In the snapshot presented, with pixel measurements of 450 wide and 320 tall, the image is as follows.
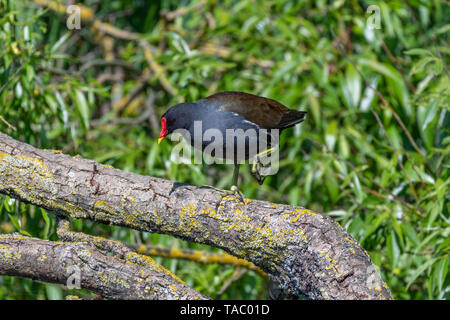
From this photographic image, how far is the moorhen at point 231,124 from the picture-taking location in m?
2.39

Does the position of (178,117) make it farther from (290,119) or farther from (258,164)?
(290,119)

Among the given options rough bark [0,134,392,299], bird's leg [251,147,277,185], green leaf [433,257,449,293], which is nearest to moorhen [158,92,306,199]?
bird's leg [251,147,277,185]

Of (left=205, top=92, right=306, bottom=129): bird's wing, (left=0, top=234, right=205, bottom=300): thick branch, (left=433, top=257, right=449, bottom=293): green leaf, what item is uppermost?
(left=205, top=92, right=306, bottom=129): bird's wing

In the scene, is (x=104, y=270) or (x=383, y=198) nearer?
(x=104, y=270)

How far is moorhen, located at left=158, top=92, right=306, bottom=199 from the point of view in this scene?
239 cm

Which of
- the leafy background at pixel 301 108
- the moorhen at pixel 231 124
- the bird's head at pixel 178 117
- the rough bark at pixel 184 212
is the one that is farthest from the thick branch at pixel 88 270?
the bird's head at pixel 178 117

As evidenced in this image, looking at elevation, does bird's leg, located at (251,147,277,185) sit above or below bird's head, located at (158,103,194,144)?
below

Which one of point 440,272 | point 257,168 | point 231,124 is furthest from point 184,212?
point 440,272

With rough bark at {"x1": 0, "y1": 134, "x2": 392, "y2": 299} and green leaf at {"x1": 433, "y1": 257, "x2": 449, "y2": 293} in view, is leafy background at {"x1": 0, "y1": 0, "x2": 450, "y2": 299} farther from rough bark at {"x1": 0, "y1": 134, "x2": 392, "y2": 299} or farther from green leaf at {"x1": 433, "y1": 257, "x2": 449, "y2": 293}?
rough bark at {"x1": 0, "y1": 134, "x2": 392, "y2": 299}
